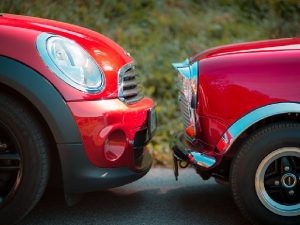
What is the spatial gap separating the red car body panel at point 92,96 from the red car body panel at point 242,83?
48 cm

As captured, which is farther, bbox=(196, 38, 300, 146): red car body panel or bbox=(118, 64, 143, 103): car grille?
bbox=(118, 64, 143, 103): car grille

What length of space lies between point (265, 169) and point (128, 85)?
3.38 feet

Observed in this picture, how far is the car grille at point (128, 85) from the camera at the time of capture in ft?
11.2

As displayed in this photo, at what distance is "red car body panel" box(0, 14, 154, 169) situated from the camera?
10.3 feet

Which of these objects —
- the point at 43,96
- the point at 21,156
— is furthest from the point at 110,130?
the point at 21,156

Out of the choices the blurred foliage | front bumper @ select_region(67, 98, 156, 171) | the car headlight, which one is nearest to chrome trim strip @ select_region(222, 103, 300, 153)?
front bumper @ select_region(67, 98, 156, 171)

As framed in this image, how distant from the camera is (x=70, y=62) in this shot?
10.5 feet

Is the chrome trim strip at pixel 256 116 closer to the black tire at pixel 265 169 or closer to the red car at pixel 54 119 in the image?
the black tire at pixel 265 169

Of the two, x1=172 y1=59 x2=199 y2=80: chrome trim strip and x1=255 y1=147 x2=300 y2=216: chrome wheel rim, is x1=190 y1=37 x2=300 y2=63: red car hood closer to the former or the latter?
x1=172 y1=59 x2=199 y2=80: chrome trim strip

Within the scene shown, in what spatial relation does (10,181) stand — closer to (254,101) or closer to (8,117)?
(8,117)

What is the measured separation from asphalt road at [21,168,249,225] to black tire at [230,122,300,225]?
36cm

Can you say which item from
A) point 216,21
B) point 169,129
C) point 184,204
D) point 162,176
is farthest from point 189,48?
point 184,204

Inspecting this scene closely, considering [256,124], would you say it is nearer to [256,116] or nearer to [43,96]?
[256,116]

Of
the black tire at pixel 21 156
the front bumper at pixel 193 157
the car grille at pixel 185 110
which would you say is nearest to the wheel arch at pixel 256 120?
the front bumper at pixel 193 157
